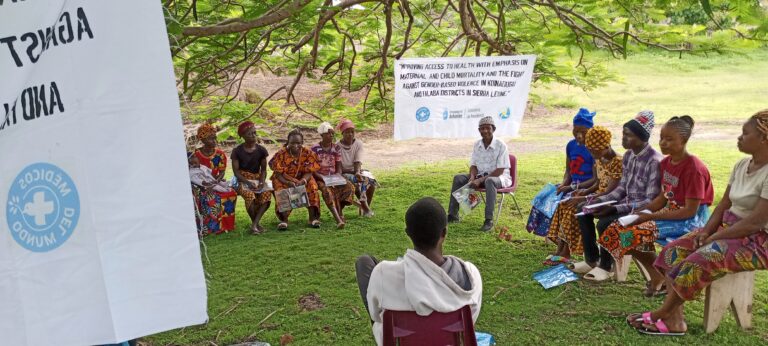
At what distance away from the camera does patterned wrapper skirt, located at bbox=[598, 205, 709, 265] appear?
194 inches

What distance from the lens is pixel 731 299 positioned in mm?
4453

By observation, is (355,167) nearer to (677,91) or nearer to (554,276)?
(554,276)

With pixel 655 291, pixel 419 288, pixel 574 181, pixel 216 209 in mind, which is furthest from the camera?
pixel 216 209

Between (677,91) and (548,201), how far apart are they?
17173mm

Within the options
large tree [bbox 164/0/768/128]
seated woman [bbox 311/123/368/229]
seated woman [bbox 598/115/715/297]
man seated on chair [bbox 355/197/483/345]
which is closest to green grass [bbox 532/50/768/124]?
large tree [bbox 164/0/768/128]

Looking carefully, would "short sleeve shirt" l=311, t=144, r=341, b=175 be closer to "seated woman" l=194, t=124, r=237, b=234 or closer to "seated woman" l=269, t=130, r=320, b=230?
"seated woman" l=269, t=130, r=320, b=230

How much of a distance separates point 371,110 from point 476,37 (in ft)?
10.7

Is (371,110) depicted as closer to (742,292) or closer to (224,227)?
(224,227)

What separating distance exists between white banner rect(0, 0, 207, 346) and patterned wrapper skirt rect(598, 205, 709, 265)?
3.98 m

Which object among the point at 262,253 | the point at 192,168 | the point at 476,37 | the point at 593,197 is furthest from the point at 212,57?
the point at 593,197

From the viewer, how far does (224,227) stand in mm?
8180

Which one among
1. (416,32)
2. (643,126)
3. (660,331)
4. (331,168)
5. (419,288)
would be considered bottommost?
(660,331)

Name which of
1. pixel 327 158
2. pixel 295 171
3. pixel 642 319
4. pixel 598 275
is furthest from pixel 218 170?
pixel 642 319

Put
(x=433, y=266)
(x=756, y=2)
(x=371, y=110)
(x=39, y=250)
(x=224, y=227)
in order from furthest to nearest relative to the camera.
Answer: (x=371, y=110) → (x=224, y=227) → (x=756, y=2) → (x=433, y=266) → (x=39, y=250)
